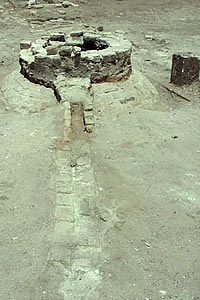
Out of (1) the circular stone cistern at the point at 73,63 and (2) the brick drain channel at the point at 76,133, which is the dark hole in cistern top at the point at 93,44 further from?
(1) the circular stone cistern at the point at 73,63

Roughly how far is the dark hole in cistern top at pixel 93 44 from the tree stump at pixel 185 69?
1.66m

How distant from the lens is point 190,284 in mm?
4648

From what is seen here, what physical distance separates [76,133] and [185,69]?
3813 millimetres

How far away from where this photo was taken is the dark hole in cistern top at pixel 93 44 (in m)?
10.2

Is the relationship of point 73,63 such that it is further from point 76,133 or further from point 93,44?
point 76,133

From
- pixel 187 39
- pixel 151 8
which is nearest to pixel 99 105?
pixel 187 39

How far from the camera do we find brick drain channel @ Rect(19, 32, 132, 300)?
15.5 feet

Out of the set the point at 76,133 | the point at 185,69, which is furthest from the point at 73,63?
the point at 185,69

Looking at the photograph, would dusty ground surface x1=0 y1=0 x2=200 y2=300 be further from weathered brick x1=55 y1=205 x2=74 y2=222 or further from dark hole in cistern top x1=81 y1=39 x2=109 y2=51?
dark hole in cistern top x1=81 y1=39 x2=109 y2=51

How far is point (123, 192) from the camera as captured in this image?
611cm

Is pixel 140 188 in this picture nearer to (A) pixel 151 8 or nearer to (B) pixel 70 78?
(B) pixel 70 78

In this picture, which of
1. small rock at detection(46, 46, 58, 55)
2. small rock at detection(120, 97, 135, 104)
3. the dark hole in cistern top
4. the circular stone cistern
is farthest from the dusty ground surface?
the dark hole in cistern top

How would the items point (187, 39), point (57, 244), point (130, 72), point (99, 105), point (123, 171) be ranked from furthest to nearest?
point (187, 39), point (130, 72), point (99, 105), point (123, 171), point (57, 244)

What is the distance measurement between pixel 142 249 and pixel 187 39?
33.8ft
